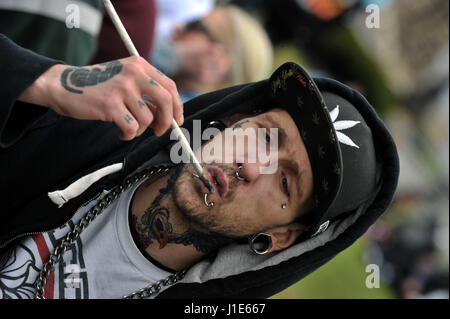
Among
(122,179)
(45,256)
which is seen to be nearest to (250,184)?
(122,179)

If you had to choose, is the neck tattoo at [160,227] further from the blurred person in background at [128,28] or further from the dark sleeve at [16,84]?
the blurred person in background at [128,28]

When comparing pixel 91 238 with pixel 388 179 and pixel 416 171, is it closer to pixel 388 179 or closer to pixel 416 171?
pixel 388 179

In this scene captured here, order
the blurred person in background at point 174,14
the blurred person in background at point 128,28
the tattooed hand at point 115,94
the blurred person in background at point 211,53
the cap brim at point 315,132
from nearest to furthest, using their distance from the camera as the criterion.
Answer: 1. the tattooed hand at point 115,94
2. the cap brim at point 315,132
3. the blurred person in background at point 128,28
4. the blurred person in background at point 211,53
5. the blurred person in background at point 174,14

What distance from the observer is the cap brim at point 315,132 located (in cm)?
126

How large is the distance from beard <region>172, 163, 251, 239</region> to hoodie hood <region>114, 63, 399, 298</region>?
12 cm

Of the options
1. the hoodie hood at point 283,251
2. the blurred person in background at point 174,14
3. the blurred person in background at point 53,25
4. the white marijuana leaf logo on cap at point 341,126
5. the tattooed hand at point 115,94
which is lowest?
the hoodie hood at point 283,251

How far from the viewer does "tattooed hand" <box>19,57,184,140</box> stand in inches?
38.0

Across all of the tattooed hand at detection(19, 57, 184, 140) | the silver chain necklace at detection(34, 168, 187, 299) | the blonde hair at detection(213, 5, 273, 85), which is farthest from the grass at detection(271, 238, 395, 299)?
the tattooed hand at detection(19, 57, 184, 140)

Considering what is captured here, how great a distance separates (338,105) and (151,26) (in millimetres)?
1140

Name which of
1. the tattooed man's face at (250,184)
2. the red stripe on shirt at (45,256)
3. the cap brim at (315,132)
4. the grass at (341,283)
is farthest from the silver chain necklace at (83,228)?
the grass at (341,283)

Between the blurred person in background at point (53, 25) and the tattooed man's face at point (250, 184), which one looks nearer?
the tattooed man's face at point (250, 184)

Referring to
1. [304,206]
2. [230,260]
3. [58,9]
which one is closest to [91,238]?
[230,260]

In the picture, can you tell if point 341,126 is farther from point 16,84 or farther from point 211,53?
point 211,53

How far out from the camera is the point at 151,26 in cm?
209
